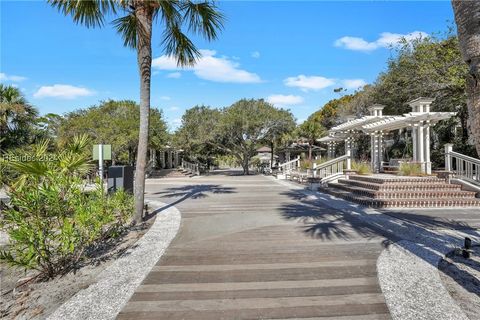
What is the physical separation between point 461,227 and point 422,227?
34.8 inches

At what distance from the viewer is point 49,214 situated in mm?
4305

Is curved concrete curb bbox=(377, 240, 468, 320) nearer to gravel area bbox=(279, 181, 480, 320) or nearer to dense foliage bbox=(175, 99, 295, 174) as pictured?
gravel area bbox=(279, 181, 480, 320)

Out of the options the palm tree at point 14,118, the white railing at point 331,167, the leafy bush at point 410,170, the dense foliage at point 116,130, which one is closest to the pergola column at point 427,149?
the leafy bush at point 410,170

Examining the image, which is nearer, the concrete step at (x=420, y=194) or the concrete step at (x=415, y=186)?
the concrete step at (x=420, y=194)

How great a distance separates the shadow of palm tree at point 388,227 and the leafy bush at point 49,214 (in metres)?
4.19

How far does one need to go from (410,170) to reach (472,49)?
33.2 feet

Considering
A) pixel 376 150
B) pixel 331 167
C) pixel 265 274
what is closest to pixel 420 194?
pixel 331 167

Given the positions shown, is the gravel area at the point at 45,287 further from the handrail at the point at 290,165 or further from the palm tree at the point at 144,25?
the handrail at the point at 290,165

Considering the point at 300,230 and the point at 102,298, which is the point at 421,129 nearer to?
the point at 300,230

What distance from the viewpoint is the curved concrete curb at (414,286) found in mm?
3125

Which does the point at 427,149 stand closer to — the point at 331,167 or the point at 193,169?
the point at 331,167

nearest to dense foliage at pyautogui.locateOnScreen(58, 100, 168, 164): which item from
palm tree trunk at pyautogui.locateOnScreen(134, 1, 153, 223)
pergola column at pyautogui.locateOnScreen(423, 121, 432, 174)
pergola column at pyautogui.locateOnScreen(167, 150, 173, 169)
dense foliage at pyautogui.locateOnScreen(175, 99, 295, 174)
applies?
dense foliage at pyautogui.locateOnScreen(175, 99, 295, 174)

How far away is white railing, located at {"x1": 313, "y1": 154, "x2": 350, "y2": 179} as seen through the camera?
50.5 feet

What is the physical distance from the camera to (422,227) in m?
6.80
